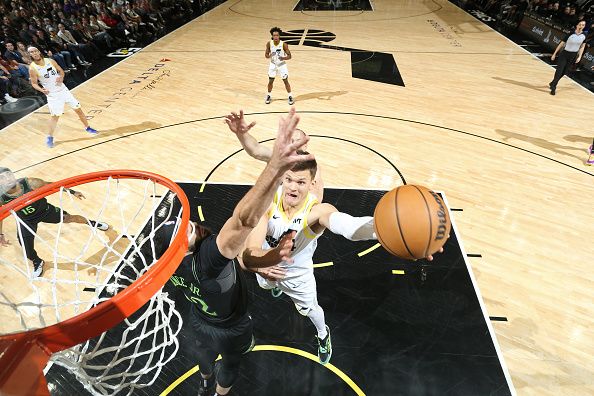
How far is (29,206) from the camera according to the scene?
359 cm

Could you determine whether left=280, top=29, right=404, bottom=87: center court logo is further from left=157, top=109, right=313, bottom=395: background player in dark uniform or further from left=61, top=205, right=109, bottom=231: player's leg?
left=157, top=109, right=313, bottom=395: background player in dark uniform

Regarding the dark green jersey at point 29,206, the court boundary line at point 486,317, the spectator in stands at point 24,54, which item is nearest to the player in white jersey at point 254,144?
the court boundary line at point 486,317

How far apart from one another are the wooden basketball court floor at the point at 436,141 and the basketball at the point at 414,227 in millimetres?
1869

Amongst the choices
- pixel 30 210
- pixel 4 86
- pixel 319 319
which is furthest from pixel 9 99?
pixel 319 319

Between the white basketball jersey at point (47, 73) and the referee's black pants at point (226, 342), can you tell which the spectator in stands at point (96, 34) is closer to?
the white basketball jersey at point (47, 73)

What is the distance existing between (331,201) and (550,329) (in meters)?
2.84

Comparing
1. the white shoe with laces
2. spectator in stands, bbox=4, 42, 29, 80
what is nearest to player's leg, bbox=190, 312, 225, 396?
the white shoe with laces

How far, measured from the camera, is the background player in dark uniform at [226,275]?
1491 mm

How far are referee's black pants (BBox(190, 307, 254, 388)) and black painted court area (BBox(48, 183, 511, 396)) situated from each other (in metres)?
0.46

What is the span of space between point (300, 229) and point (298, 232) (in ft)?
0.09

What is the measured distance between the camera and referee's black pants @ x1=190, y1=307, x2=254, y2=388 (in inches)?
94.7

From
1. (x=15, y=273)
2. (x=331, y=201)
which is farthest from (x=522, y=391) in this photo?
(x=15, y=273)

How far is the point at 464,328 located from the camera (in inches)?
135

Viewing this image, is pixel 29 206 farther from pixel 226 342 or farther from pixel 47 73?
pixel 47 73
